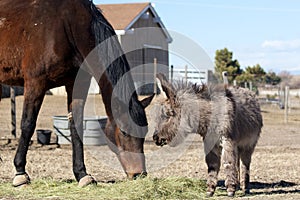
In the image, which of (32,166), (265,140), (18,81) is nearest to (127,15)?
(265,140)

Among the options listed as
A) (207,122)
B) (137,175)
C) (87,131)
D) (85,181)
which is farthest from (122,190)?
(87,131)

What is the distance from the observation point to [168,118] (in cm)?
666

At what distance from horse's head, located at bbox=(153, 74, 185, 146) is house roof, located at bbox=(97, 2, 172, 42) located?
22566 millimetres

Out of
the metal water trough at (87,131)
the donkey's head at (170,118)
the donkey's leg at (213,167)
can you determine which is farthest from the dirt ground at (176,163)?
the donkey's head at (170,118)

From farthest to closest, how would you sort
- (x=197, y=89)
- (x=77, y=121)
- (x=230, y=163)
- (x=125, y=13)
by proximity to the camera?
1. (x=125, y=13)
2. (x=77, y=121)
3. (x=197, y=89)
4. (x=230, y=163)

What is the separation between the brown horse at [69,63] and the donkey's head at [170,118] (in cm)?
23

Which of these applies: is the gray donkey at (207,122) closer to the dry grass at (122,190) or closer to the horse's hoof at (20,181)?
the dry grass at (122,190)

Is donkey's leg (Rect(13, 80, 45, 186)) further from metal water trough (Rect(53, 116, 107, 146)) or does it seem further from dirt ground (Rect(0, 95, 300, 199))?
metal water trough (Rect(53, 116, 107, 146))

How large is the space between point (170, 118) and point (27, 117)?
1.99 meters

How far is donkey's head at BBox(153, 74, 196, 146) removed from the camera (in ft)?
21.7

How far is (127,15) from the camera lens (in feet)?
105

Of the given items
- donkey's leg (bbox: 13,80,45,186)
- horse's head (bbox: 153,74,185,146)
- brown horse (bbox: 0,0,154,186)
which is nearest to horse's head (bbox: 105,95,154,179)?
brown horse (bbox: 0,0,154,186)

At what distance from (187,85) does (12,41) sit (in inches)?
97.5

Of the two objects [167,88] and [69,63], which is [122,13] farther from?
[167,88]
